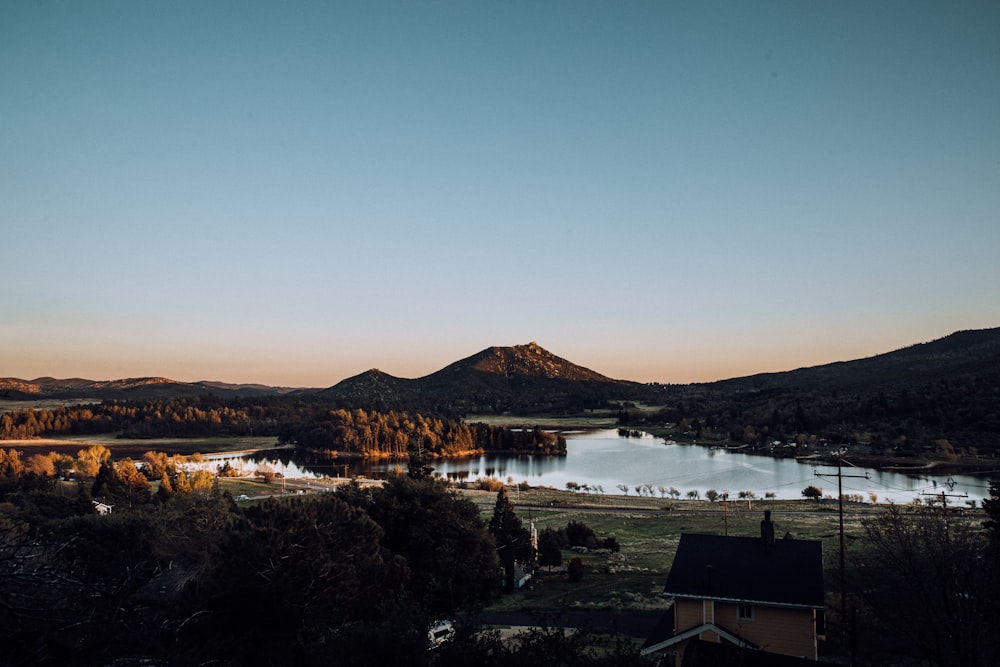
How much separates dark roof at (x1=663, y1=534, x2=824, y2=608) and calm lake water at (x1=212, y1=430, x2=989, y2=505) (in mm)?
39209

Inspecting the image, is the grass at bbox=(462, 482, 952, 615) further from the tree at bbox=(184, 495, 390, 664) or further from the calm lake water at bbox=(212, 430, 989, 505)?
the calm lake water at bbox=(212, 430, 989, 505)

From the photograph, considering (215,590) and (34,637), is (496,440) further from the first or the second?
(34,637)

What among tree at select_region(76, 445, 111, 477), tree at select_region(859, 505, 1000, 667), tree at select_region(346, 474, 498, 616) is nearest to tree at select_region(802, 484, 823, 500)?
tree at select_region(346, 474, 498, 616)

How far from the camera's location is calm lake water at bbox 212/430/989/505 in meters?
62.9

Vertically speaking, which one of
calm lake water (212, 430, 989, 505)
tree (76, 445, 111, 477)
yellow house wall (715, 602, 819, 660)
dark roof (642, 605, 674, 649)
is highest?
yellow house wall (715, 602, 819, 660)

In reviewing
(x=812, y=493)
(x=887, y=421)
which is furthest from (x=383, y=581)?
(x=887, y=421)

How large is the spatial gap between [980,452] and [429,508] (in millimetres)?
73498

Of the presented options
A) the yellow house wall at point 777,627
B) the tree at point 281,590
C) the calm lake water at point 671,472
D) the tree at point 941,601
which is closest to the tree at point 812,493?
the calm lake water at point 671,472

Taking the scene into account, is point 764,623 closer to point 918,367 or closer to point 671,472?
point 671,472

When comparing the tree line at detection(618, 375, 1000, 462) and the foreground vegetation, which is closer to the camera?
the foreground vegetation

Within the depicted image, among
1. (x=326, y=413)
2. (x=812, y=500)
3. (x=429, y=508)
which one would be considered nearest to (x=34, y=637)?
(x=429, y=508)

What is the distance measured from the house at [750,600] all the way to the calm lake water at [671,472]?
3950 cm

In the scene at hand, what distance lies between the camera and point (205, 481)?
179ft

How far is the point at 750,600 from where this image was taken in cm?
1555
